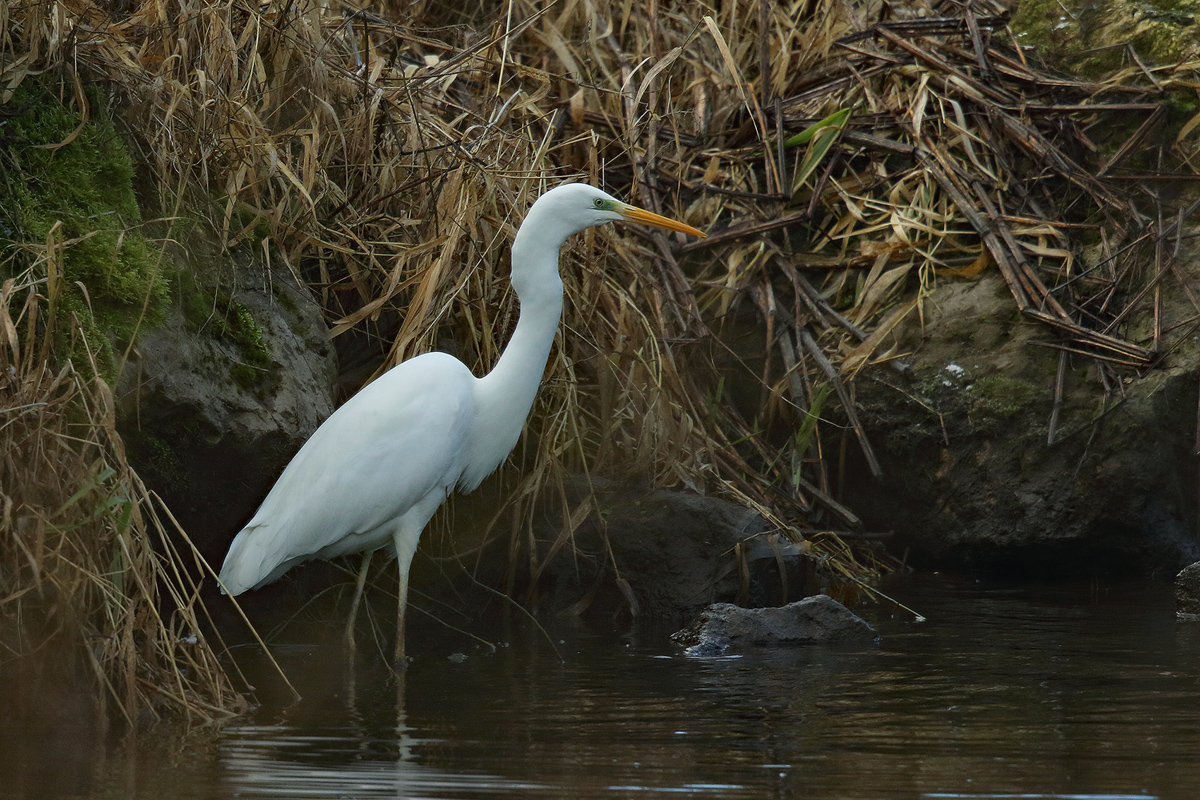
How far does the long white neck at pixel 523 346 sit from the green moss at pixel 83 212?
115 cm

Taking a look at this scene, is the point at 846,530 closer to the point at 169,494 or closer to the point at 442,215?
the point at 442,215

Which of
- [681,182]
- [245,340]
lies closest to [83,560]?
[245,340]

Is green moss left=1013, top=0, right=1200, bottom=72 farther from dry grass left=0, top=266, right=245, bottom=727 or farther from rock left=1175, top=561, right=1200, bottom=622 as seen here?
dry grass left=0, top=266, right=245, bottom=727

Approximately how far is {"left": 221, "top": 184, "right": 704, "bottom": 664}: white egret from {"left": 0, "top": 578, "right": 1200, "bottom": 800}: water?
0.41m

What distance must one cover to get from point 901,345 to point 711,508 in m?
1.69

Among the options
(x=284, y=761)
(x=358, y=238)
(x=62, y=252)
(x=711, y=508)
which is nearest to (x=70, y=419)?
(x=62, y=252)

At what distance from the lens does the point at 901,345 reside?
6320mm

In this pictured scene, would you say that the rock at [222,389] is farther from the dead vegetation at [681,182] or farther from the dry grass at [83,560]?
the dry grass at [83,560]

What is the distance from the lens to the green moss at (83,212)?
396 cm

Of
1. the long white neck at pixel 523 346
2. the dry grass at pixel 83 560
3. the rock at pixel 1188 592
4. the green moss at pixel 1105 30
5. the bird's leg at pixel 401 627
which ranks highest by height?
the green moss at pixel 1105 30

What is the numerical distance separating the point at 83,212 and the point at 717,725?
8.63ft

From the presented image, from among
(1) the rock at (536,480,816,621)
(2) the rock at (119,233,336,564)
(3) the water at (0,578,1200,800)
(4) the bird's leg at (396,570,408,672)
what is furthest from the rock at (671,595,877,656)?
(2) the rock at (119,233,336,564)

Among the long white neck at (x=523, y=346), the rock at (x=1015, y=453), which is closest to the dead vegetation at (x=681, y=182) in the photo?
the rock at (x=1015, y=453)

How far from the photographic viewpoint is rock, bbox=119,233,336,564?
13.6 ft
